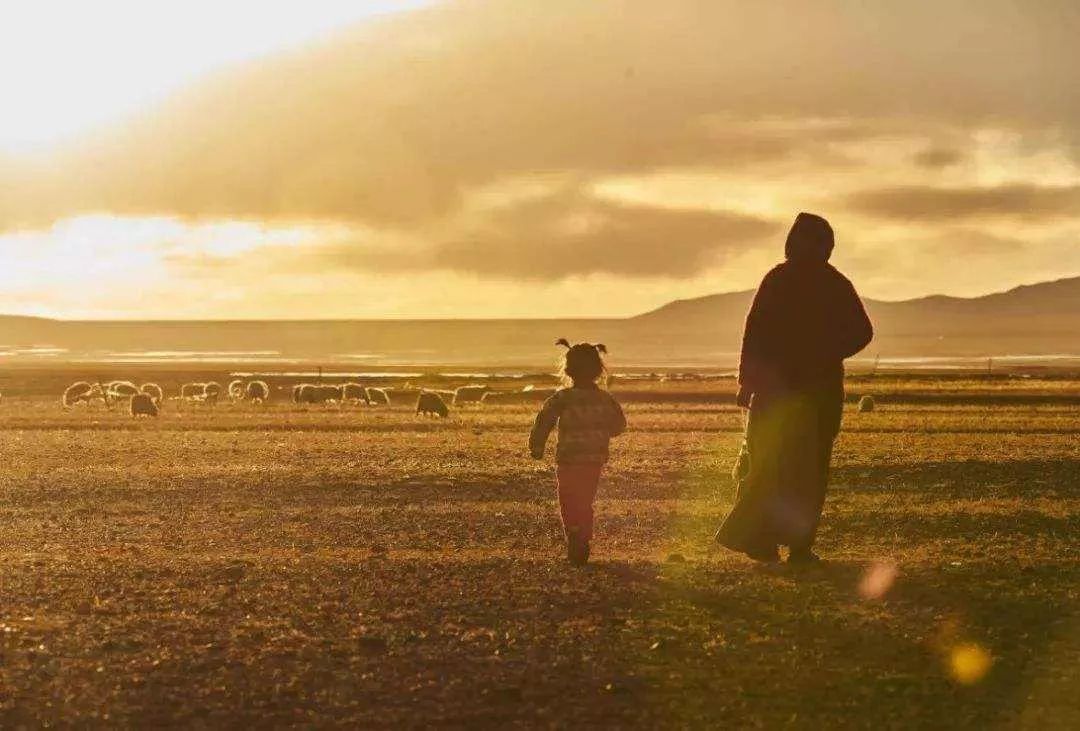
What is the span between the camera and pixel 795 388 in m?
11.5

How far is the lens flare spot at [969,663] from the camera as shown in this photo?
7.94m

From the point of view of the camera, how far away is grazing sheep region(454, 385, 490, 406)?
190ft

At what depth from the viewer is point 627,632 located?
9062 mm

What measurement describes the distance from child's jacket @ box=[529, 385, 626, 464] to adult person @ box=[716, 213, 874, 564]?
1081 mm

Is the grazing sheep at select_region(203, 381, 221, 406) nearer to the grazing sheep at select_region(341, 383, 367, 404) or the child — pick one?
the grazing sheep at select_region(341, 383, 367, 404)

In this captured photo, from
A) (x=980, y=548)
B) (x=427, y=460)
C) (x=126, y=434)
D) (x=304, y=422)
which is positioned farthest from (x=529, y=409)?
(x=980, y=548)

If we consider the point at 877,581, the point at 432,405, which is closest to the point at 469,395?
the point at 432,405

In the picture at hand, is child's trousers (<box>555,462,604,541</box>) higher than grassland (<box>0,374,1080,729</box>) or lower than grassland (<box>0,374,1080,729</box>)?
higher

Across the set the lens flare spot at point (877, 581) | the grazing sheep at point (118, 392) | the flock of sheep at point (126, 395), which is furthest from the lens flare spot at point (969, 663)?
the grazing sheep at point (118, 392)

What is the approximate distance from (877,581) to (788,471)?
1.12 m

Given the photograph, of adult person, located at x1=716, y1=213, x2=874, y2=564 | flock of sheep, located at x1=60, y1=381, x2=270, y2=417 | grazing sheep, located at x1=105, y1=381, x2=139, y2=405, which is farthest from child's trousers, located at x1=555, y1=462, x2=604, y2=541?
grazing sheep, located at x1=105, y1=381, x2=139, y2=405

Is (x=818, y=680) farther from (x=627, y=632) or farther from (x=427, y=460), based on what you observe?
(x=427, y=460)

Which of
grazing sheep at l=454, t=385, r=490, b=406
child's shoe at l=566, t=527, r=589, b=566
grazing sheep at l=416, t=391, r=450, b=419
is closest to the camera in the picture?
child's shoe at l=566, t=527, r=589, b=566

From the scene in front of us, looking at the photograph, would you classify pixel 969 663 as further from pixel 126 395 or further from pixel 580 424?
pixel 126 395
